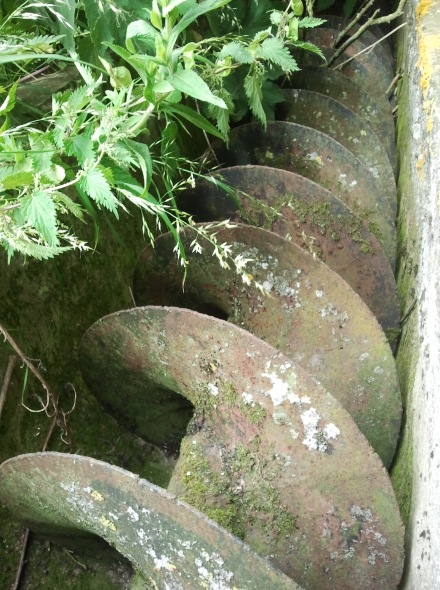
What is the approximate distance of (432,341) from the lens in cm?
149

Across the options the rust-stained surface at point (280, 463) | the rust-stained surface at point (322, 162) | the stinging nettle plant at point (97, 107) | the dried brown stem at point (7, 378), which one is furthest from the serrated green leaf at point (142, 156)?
the rust-stained surface at point (322, 162)

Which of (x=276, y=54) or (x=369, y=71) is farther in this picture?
(x=369, y=71)

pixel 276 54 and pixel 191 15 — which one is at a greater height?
pixel 276 54

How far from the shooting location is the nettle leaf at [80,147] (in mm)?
1234

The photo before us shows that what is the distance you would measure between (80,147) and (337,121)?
1354 mm

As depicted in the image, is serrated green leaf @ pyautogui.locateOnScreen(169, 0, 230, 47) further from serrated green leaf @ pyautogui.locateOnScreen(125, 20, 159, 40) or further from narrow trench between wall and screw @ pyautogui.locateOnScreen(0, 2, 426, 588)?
narrow trench between wall and screw @ pyautogui.locateOnScreen(0, 2, 426, 588)

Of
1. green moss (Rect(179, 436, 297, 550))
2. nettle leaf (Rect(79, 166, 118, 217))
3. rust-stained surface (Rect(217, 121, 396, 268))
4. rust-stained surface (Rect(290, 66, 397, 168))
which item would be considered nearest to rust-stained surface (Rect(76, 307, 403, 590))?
green moss (Rect(179, 436, 297, 550))

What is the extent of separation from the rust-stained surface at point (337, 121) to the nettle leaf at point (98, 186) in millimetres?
1333

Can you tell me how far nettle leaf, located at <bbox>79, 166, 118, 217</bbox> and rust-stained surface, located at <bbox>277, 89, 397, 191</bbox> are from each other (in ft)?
4.37

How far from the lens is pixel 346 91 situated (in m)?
2.47

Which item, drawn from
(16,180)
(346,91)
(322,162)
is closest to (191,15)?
(16,180)

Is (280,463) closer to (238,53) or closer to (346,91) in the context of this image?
(238,53)

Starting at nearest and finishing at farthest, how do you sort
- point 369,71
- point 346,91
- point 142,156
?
point 142,156, point 346,91, point 369,71

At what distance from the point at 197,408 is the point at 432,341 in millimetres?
648
